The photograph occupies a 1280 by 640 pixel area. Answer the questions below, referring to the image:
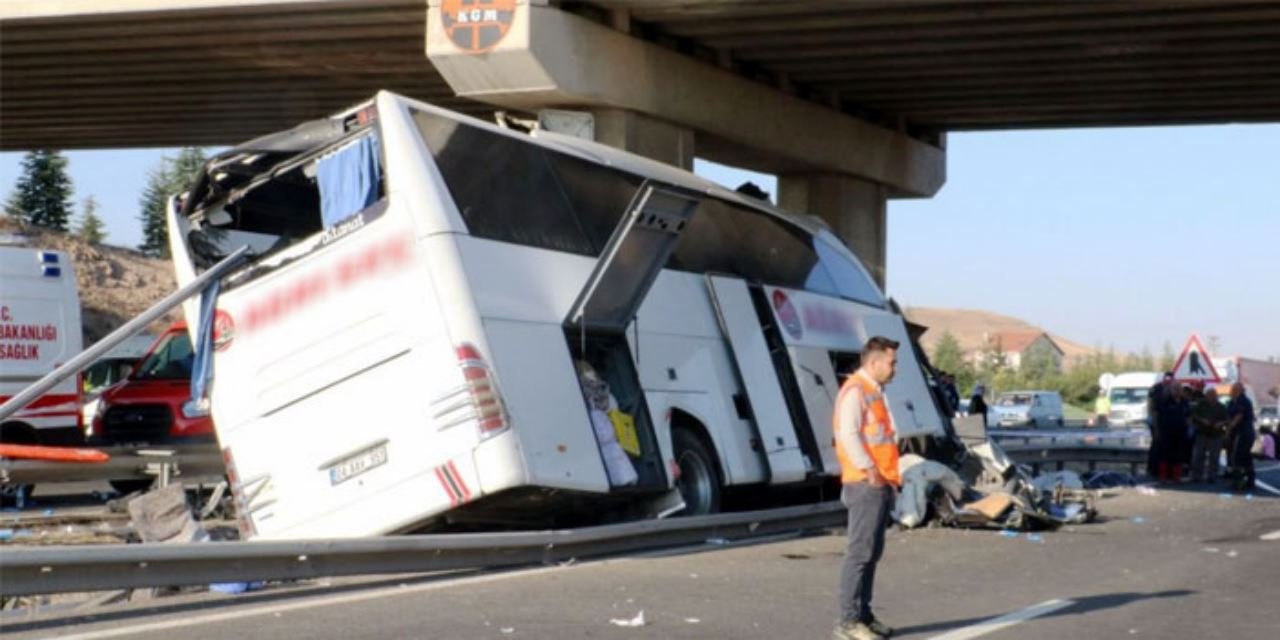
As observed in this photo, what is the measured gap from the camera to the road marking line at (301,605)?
9734 mm

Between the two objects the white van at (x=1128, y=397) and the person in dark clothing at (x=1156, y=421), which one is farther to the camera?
the white van at (x=1128, y=397)

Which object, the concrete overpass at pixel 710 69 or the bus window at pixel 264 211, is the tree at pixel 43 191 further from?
the bus window at pixel 264 211

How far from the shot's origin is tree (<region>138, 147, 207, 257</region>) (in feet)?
220

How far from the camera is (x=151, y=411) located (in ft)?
79.6

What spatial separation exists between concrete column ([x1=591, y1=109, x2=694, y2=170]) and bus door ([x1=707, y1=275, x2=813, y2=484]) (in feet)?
26.9

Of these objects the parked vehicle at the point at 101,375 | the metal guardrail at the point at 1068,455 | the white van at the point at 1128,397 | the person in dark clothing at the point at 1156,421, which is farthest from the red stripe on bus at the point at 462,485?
the white van at the point at 1128,397

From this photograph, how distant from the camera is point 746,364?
59.4 feet

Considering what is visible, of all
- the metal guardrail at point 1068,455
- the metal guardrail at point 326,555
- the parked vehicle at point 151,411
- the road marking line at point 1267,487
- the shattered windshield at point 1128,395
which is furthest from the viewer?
the shattered windshield at point 1128,395

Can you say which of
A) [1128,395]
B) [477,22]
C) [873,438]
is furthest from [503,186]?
[1128,395]

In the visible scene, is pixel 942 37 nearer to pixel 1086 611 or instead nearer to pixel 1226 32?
pixel 1226 32

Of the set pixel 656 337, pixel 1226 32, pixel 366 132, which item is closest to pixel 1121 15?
pixel 1226 32

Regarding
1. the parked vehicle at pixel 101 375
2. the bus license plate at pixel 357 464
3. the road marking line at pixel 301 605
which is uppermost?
the parked vehicle at pixel 101 375

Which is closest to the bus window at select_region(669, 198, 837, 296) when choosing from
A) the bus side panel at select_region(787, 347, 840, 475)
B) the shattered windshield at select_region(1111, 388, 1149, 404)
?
the bus side panel at select_region(787, 347, 840, 475)

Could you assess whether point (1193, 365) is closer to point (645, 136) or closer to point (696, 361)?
point (645, 136)
